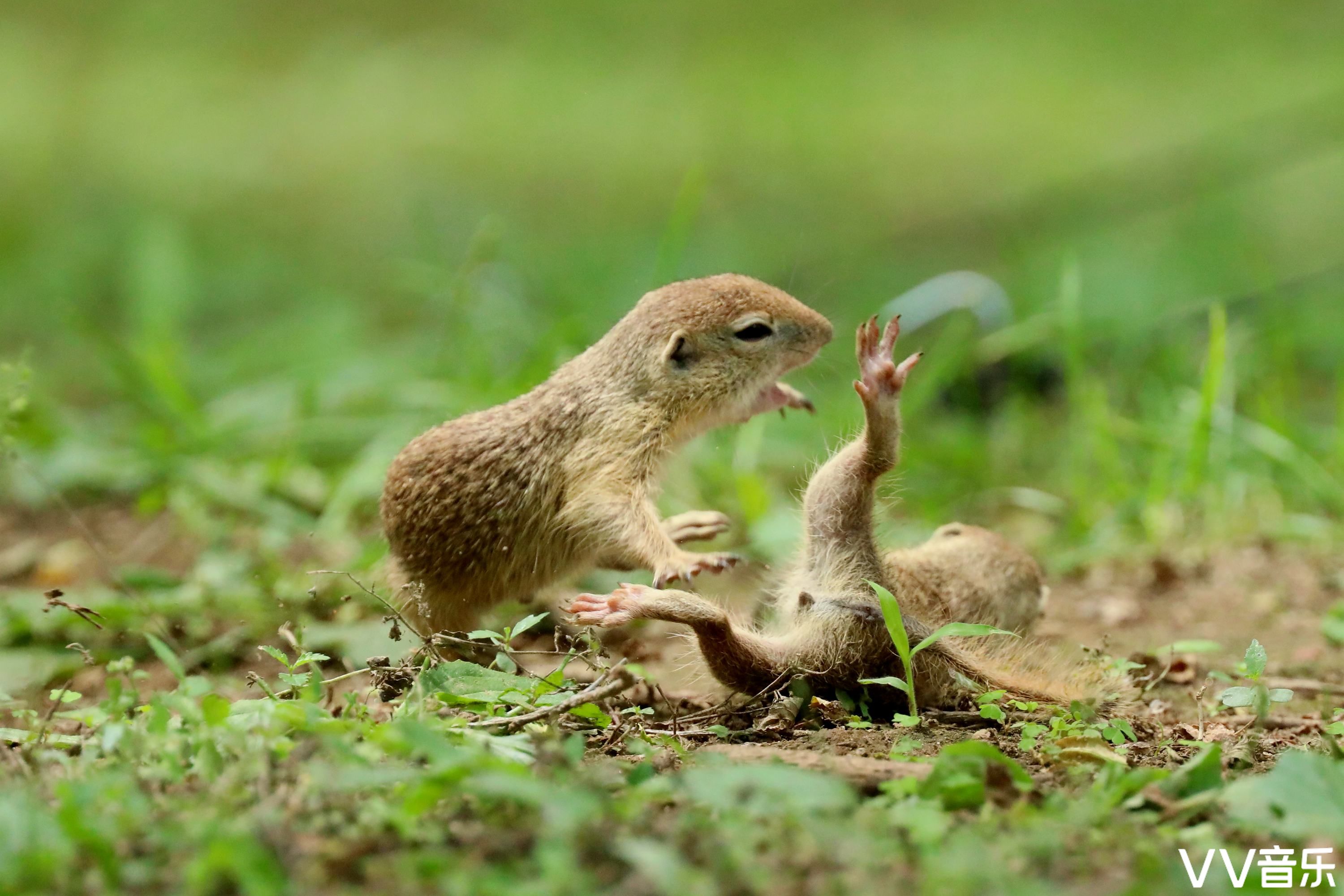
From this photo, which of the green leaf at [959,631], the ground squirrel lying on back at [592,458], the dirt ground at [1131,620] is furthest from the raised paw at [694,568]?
the green leaf at [959,631]

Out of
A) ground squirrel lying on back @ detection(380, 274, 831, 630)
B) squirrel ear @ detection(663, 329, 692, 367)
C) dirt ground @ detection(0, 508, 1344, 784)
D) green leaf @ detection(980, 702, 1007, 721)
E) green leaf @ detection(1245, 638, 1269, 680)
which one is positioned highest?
squirrel ear @ detection(663, 329, 692, 367)

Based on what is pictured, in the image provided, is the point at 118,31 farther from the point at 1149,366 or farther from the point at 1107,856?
the point at 1107,856

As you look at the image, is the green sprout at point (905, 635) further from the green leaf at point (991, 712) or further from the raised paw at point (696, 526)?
the raised paw at point (696, 526)

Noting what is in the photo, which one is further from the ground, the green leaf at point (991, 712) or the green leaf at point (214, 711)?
the green leaf at point (214, 711)

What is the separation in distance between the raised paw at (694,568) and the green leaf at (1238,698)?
1.13 metres

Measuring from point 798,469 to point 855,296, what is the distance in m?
2.80

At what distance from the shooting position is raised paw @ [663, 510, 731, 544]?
362cm

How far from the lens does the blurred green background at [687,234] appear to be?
532 centimetres

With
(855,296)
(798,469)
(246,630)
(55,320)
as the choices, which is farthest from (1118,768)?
(55,320)

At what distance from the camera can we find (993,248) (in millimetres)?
10062

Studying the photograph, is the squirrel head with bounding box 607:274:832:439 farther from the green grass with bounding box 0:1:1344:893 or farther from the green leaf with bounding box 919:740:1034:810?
the green leaf with bounding box 919:740:1034:810

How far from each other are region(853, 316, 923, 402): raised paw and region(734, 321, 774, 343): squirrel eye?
0.76 m

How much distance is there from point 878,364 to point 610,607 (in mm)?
895

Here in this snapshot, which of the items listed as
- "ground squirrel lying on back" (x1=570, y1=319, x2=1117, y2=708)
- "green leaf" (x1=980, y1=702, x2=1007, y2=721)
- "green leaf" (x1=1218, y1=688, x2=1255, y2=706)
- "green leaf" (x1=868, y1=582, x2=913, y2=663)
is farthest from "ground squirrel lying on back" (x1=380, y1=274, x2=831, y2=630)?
"green leaf" (x1=1218, y1=688, x2=1255, y2=706)
